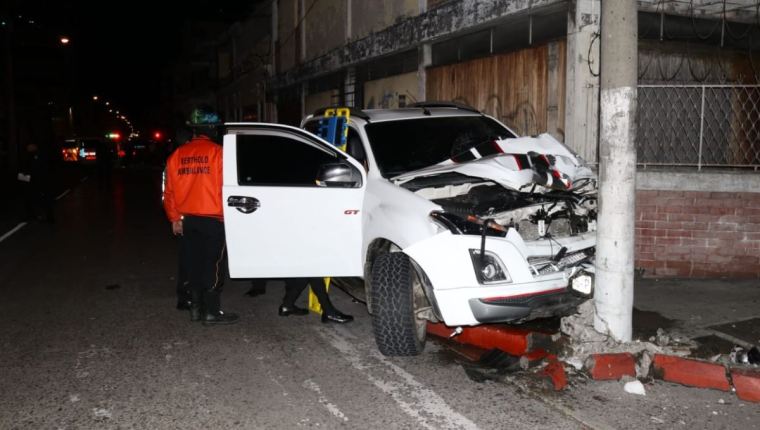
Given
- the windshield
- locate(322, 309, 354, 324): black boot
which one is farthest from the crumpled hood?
locate(322, 309, 354, 324): black boot

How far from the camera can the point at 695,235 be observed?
798 centimetres

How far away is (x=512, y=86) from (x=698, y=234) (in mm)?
3475

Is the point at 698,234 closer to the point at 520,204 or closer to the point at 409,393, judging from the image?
the point at 520,204

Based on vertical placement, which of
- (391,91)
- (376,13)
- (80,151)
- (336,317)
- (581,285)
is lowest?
(336,317)

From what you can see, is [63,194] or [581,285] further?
[63,194]

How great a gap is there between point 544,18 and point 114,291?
21.4 ft

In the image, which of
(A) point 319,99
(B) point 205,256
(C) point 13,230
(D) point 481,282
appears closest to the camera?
(D) point 481,282

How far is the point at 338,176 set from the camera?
5.63 meters

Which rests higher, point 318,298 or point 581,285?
point 581,285

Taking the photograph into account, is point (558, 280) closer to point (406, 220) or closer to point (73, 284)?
point (406, 220)

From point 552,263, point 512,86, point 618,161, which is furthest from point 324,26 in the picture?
point 552,263

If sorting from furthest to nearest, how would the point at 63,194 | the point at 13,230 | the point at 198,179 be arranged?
1. the point at 63,194
2. the point at 13,230
3. the point at 198,179

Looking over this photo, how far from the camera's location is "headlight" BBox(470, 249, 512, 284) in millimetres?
4629

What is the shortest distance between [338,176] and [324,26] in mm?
15020
